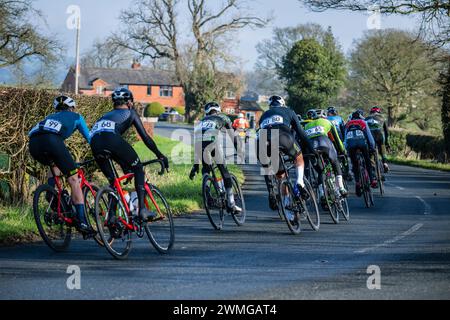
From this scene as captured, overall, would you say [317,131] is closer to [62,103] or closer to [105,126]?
[105,126]

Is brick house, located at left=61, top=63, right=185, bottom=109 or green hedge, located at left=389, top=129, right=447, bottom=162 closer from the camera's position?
green hedge, located at left=389, top=129, right=447, bottom=162

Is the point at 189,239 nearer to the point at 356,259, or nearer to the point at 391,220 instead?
the point at 356,259

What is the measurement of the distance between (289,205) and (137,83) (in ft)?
374

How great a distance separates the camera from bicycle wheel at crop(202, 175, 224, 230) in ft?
41.9

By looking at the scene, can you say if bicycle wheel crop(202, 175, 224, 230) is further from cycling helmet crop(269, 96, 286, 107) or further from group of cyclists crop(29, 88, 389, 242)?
cycling helmet crop(269, 96, 286, 107)

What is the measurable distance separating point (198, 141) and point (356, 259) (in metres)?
4.41

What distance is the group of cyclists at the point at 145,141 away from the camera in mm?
9984

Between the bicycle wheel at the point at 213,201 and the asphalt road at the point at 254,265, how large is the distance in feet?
0.68

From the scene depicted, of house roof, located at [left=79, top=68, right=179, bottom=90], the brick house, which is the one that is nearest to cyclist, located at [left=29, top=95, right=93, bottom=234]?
house roof, located at [left=79, top=68, right=179, bottom=90]

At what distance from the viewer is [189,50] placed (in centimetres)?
7350

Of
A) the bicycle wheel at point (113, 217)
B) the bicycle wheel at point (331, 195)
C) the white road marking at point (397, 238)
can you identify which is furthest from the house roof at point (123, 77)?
the bicycle wheel at point (113, 217)

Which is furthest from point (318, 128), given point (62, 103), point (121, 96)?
point (62, 103)

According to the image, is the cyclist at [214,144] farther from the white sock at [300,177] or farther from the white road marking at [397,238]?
the white road marking at [397,238]
